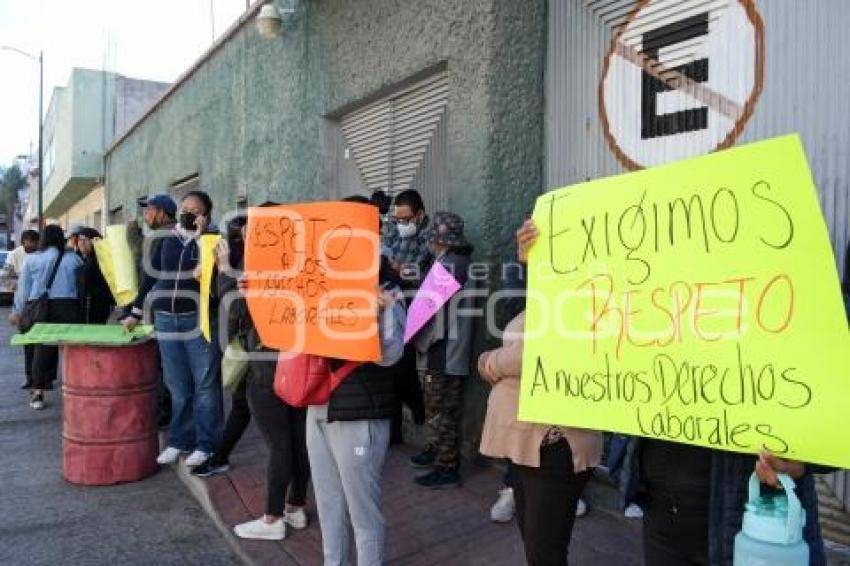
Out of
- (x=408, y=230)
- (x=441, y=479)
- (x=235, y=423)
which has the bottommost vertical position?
(x=441, y=479)

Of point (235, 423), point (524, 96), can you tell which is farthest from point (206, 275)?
point (524, 96)

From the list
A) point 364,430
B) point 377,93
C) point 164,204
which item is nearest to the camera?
point 364,430

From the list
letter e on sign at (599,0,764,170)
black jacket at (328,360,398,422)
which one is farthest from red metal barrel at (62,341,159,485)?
A: letter e on sign at (599,0,764,170)

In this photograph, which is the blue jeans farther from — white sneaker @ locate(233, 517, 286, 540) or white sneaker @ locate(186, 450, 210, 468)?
white sneaker @ locate(233, 517, 286, 540)

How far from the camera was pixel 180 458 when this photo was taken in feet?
16.9

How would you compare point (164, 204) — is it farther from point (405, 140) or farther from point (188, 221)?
point (405, 140)

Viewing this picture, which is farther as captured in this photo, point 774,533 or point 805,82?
point 805,82

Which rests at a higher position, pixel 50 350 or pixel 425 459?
pixel 50 350

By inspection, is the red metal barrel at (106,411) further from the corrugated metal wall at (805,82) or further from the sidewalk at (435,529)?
the corrugated metal wall at (805,82)

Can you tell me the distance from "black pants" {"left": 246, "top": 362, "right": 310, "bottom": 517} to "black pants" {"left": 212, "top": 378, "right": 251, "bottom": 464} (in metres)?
0.52

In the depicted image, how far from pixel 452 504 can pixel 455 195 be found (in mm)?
2165

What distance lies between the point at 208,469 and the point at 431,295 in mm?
2053

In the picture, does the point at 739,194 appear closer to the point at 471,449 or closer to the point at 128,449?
the point at 471,449

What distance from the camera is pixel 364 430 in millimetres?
2799
